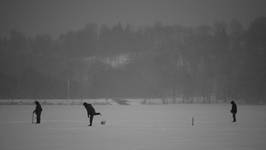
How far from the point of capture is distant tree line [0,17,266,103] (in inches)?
4660

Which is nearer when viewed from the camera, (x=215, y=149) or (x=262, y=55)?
(x=215, y=149)

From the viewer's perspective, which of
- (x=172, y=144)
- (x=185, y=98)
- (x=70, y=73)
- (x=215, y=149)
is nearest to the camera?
(x=215, y=149)

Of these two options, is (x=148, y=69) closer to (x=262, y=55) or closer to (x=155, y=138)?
(x=262, y=55)

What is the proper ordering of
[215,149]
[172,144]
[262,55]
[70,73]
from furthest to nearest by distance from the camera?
1. [70,73]
2. [262,55]
3. [172,144]
4. [215,149]

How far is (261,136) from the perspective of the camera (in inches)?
1071

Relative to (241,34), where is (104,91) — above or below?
below

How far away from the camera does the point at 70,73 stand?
Answer: 148375 mm

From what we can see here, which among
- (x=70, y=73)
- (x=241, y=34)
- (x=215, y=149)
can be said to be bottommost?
(x=215, y=149)

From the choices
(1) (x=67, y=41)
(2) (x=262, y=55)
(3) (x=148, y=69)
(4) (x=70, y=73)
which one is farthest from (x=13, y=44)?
(2) (x=262, y=55)

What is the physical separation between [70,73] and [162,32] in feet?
186

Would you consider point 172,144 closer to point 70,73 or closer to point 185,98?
point 185,98

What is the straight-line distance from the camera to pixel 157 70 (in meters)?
143

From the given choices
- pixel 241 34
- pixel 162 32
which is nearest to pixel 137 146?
pixel 241 34

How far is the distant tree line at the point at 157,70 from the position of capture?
118 metres
